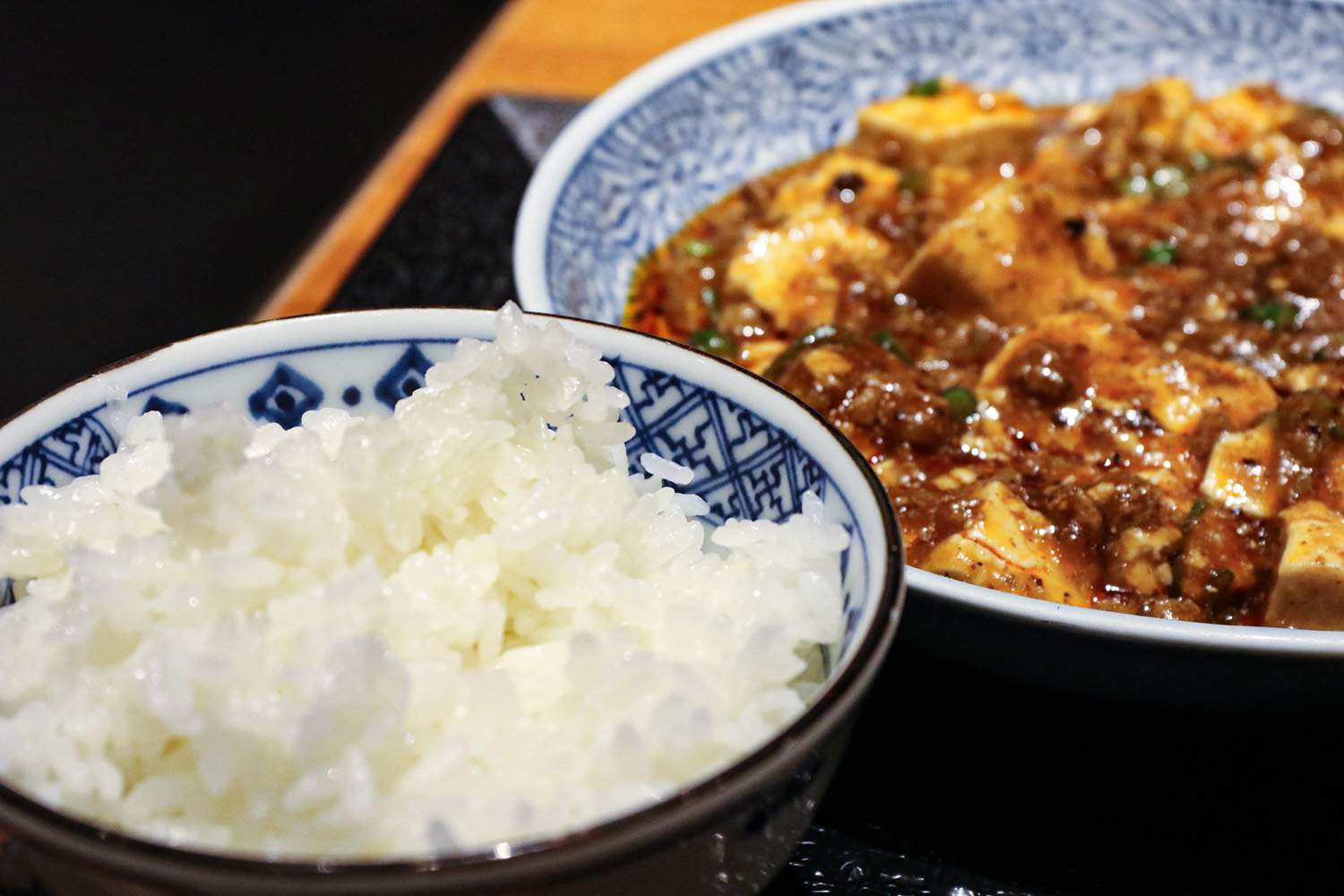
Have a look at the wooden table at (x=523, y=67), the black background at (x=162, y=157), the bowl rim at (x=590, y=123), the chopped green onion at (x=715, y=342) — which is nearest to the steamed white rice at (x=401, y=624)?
the bowl rim at (x=590, y=123)

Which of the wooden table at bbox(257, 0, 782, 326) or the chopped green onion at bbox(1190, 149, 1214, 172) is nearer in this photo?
the chopped green onion at bbox(1190, 149, 1214, 172)

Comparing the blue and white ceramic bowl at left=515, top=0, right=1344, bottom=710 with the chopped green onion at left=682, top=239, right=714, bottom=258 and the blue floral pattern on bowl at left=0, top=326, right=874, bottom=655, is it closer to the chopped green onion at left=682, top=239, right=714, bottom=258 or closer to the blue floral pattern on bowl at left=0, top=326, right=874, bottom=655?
the chopped green onion at left=682, top=239, right=714, bottom=258

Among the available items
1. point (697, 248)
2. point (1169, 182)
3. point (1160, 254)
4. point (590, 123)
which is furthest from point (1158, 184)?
point (590, 123)

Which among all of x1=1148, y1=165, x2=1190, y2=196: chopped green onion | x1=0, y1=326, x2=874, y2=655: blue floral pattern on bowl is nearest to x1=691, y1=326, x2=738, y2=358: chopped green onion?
x1=0, y1=326, x2=874, y2=655: blue floral pattern on bowl

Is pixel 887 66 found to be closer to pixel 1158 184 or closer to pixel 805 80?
pixel 805 80

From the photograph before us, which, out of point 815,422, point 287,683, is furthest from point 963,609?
point 287,683

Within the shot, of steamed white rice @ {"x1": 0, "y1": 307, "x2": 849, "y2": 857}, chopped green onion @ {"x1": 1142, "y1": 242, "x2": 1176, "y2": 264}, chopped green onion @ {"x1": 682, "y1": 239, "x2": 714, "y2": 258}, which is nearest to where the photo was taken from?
steamed white rice @ {"x1": 0, "y1": 307, "x2": 849, "y2": 857}

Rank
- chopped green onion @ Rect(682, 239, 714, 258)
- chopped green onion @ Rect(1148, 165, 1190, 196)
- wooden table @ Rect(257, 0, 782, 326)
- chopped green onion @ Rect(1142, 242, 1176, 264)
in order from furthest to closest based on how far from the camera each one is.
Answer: wooden table @ Rect(257, 0, 782, 326), chopped green onion @ Rect(1148, 165, 1190, 196), chopped green onion @ Rect(682, 239, 714, 258), chopped green onion @ Rect(1142, 242, 1176, 264)
